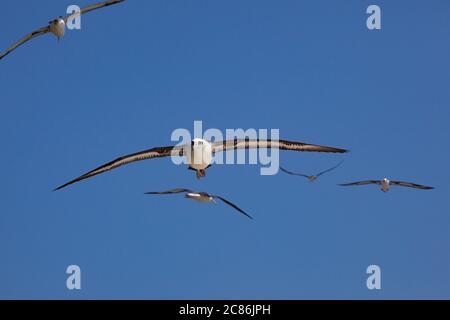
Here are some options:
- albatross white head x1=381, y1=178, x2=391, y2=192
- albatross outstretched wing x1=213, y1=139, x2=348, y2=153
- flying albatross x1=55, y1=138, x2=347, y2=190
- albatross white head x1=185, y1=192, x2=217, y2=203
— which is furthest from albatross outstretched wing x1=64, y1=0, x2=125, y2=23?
albatross white head x1=381, y1=178, x2=391, y2=192

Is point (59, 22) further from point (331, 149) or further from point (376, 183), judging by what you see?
point (376, 183)

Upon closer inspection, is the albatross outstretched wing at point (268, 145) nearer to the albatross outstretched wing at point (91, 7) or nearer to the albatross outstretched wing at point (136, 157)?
the albatross outstretched wing at point (136, 157)

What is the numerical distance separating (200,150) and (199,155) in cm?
14

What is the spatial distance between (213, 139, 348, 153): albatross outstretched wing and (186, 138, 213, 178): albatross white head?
0.96m

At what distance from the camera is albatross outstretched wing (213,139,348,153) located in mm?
23844

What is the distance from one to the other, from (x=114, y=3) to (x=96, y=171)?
17.0ft

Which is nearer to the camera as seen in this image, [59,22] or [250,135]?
[59,22]

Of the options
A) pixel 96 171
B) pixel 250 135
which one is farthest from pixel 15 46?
pixel 250 135

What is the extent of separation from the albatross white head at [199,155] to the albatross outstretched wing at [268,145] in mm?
955

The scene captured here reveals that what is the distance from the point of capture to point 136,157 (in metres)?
24.6

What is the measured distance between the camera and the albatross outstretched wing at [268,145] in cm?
2384

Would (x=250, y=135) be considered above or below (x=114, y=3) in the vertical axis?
below

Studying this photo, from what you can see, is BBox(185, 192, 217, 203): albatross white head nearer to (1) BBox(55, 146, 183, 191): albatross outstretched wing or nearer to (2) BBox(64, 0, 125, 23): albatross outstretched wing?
(1) BBox(55, 146, 183, 191): albatross outstretched wing

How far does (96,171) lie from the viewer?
2503cm
